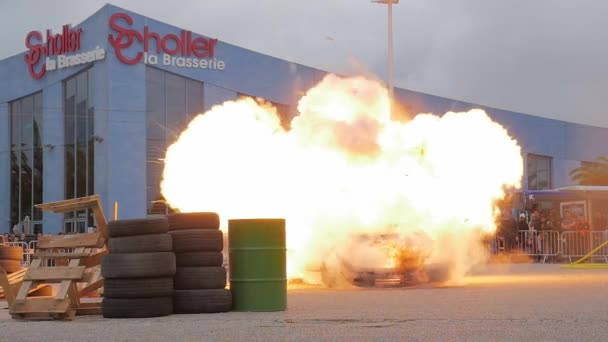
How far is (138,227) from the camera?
1473cm

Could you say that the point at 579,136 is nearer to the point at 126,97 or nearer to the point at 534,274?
the point at 126,97

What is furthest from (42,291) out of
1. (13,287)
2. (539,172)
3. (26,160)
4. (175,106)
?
(539,172)

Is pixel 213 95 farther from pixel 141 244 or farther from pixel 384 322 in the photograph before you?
pixel 384 322

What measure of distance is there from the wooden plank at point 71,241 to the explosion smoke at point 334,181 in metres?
6.39

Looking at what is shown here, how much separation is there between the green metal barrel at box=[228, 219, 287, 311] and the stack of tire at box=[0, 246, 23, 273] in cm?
688

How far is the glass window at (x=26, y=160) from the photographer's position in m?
50.8

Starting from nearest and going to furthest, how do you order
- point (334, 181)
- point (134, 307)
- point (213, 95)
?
1. point (134, 307)
2. point (334, 181)
3. point (213, 95)

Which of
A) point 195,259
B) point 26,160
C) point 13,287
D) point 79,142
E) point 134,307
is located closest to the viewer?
point 134,307

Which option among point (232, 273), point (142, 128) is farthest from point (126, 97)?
point (232, 273)

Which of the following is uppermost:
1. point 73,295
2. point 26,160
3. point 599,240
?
point 26,160

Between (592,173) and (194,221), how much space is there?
5635 centimetres

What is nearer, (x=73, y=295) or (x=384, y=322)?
(x=384, y=322)

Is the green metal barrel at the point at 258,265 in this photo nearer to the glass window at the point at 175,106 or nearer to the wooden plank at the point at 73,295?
the wooden plank at the point at 73,295

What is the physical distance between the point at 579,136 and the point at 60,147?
1377 inches
